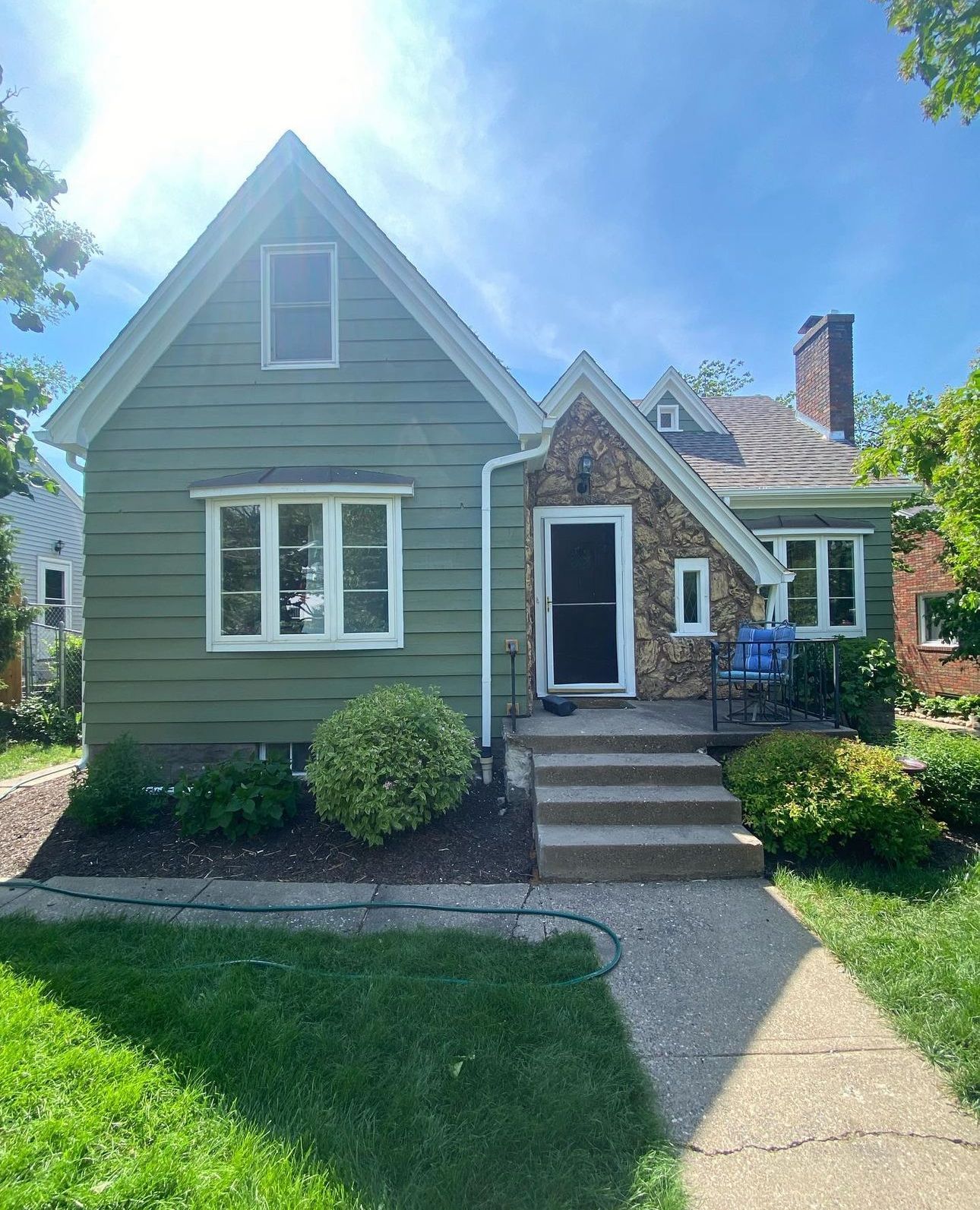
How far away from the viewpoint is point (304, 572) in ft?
19.0

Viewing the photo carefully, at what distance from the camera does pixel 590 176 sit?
7691mm

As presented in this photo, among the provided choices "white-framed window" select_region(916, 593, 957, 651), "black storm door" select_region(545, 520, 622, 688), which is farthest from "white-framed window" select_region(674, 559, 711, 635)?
"white-framed window" select_region(916, 593, 957, 651)

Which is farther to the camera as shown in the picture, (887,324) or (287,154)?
(887,324)

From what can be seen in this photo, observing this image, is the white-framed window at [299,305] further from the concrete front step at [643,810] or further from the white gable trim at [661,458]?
the concrete front step at [643,810]

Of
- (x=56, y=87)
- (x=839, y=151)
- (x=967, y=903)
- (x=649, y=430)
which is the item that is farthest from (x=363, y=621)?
(x=839, y=151)

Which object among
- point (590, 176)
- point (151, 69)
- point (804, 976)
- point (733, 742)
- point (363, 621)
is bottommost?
point (804, 976)

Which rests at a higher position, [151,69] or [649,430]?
[151,69]

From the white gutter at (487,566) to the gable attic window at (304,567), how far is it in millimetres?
733

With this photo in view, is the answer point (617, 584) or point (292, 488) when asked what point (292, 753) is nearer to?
point (292, 488)

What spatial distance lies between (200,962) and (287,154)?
659cm

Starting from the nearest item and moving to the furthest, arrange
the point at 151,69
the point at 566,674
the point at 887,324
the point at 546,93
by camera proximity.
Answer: the point at 151,69 → the point at 546,93 → the point at 566,674 → the point at 887,324

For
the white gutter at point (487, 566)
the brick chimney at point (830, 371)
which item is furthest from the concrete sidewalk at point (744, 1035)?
the brick chimney at point (830, 371)

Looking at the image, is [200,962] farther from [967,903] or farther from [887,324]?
[887,324]

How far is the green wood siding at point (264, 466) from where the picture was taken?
18.9 feet
